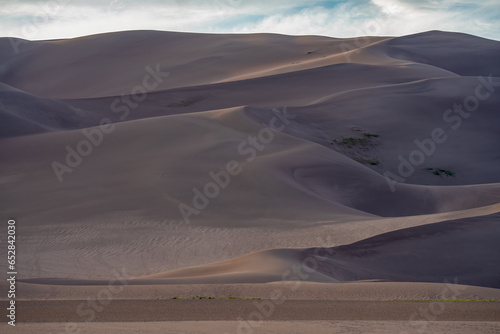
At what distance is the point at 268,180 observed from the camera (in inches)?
702

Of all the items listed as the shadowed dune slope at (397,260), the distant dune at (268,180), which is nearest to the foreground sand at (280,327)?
the distant dune at (268,180)

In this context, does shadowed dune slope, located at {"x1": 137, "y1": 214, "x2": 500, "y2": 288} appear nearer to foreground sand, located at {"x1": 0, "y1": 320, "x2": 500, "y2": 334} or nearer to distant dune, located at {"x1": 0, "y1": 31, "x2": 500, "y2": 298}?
distant dune, located at {"x1": 0, "y1": 31, "x2": 500, "y2": 298}

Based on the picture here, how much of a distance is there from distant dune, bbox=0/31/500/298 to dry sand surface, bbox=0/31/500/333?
64 mm

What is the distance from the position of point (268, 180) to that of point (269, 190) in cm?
58

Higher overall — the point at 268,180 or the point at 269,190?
the point at 268,180

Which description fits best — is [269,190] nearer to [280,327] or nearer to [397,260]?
[397,260]

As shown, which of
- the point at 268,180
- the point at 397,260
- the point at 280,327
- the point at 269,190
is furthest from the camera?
the point at 268,180

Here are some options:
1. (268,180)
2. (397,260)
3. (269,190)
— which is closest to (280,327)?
(397,260)

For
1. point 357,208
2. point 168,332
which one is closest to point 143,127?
point 357,208

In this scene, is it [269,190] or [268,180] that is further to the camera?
[268,180]

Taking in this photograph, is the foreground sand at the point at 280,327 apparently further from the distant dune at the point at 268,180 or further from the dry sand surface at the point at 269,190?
the distant dune at the point at 268,180

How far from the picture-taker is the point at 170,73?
4894 cm

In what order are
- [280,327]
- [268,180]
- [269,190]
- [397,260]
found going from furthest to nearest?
[268,180] → [269,190] → [397,260] → [280,327]

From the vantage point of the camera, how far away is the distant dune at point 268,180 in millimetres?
11852
